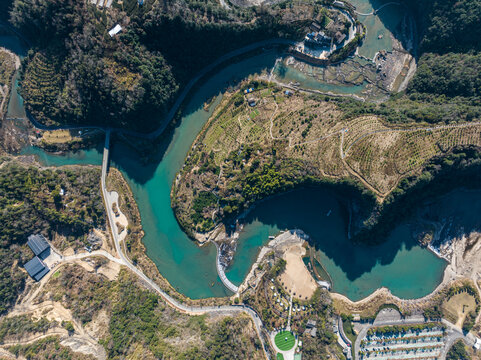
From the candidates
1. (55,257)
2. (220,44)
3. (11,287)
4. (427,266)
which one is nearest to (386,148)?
(427,266)

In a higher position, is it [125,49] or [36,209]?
[125,49]

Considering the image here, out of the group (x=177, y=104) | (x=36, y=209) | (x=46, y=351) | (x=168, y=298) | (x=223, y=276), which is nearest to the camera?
(x=46, y=351)

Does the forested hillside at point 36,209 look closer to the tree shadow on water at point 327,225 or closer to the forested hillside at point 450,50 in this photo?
the tree shadow on water at point 327,225

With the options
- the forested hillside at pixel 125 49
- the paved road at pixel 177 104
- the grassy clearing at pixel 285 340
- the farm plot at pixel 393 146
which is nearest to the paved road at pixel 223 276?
the grassy clearing at pixel 285 340

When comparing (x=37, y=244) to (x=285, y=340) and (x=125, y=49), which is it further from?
(x=285, y=340)

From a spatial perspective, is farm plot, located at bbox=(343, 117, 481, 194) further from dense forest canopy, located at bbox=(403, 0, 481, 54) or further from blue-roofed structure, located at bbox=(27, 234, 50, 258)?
blue-roofed structure, located at bbox=(27, 234, 50, 258)

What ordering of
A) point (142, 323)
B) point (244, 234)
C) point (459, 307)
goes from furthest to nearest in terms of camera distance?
point (244, 234), point (459, 307), point (142, 323)

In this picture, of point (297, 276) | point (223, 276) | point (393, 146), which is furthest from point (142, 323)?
point (393, 146)
